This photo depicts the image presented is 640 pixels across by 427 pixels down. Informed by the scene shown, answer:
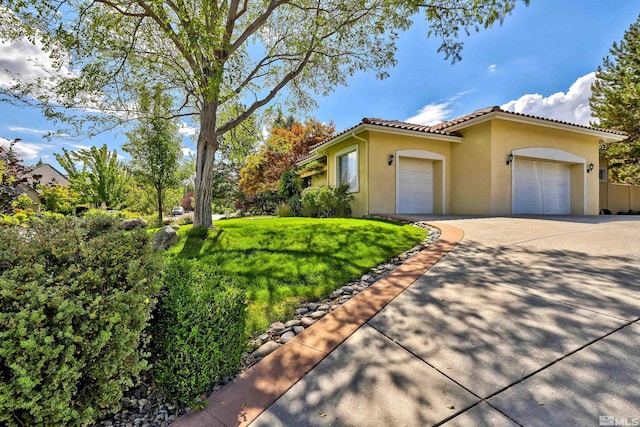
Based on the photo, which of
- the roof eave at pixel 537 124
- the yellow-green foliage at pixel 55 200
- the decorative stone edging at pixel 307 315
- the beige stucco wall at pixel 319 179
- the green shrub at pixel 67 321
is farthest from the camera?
the beige stucco wall at pixel 319 179

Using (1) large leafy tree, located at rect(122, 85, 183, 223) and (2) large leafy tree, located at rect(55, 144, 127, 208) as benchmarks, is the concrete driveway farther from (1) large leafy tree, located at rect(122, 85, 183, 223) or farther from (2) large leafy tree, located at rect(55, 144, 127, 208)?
(2) large leafy tree, located at rect(55, 144, 127, 208)

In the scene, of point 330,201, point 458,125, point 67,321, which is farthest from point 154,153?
point 67,321

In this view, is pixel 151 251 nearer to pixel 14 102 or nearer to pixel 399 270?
pixel 399 270

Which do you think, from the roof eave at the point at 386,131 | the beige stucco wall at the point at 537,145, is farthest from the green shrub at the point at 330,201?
the beige stucco wall at the point at 537,145

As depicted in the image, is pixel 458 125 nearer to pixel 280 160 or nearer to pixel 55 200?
pixel 280 160

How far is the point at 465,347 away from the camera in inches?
91.4

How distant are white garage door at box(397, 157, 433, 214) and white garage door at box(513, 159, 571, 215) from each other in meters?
3.10

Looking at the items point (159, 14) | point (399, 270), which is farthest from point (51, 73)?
point (399, 270)

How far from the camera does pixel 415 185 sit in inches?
467

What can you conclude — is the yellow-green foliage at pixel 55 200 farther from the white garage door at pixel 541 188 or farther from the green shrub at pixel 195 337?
the white garage door at pixel 541 188

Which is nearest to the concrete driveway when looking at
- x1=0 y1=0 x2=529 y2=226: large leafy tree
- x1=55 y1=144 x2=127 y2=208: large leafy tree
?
x1=0 y1=0 x2=529 y2=226: large leafy tree

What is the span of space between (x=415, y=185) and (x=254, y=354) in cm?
1045

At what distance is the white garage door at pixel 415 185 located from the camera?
11.5 meters

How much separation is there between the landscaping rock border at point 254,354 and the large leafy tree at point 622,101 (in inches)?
696
